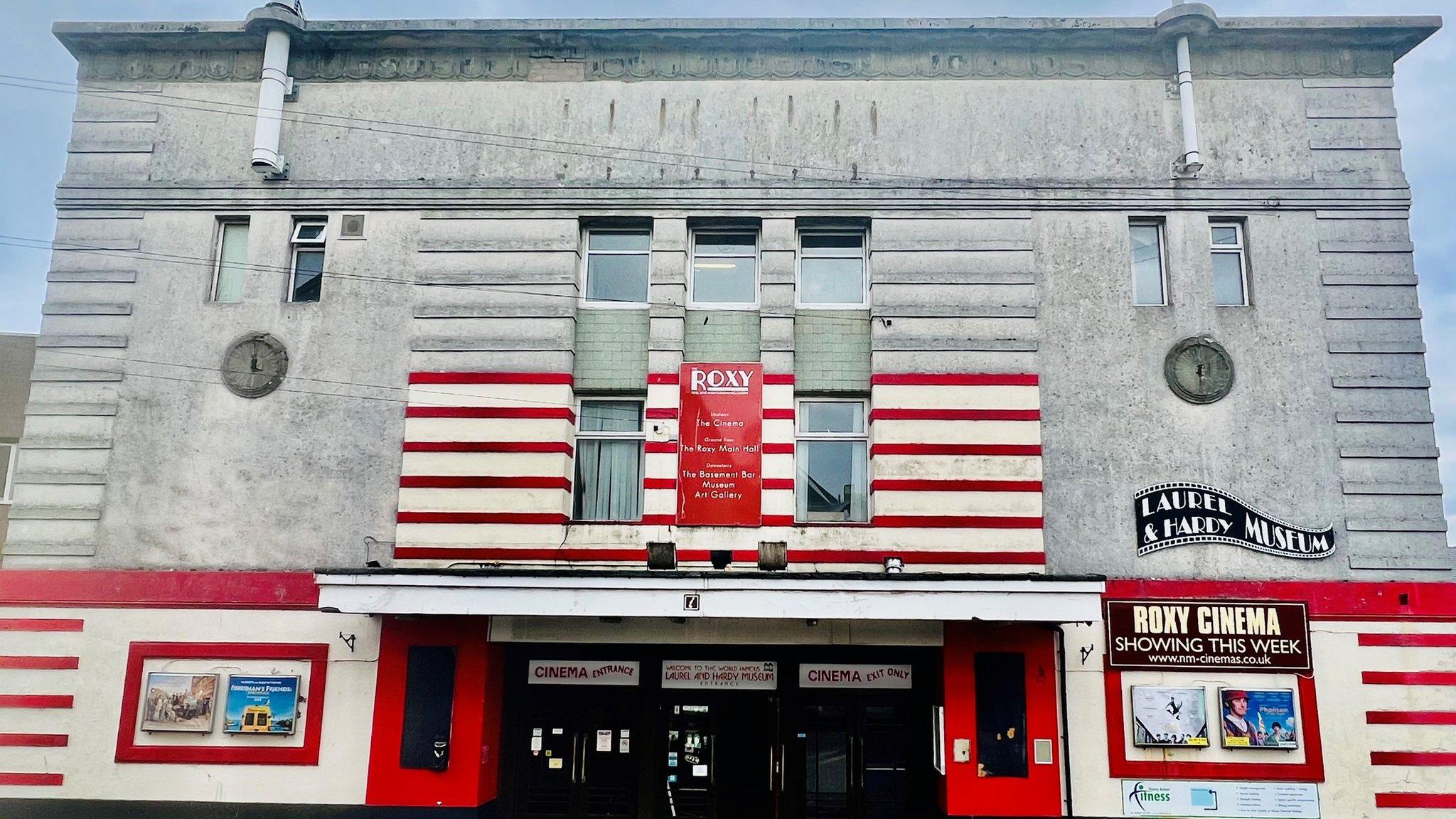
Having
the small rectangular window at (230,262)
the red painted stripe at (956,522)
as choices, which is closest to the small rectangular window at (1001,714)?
the red painted stripe at (956,522)

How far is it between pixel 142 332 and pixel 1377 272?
18.1 meters

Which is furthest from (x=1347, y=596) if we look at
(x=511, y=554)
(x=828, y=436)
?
(x=511, y=554)

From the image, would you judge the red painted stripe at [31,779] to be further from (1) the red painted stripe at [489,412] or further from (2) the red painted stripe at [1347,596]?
(2) the red painted stripe at [1347,596]

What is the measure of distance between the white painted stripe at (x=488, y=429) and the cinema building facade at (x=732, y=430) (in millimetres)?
85

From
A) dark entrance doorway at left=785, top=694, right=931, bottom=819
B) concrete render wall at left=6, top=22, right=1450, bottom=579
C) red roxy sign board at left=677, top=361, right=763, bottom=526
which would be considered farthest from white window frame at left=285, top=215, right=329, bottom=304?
dark entrance doorway at left=785, top=694, right=931, bottom=819

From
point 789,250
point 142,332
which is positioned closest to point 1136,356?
point 789,250

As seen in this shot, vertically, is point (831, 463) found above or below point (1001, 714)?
above

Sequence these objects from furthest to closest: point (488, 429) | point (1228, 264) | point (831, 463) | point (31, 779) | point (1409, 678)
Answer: point (1228, 264) < point (831, 463) < point (488, 429) < point (31, 779) < point (1409, 678)

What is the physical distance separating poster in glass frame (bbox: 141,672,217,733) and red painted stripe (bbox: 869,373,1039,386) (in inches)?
402

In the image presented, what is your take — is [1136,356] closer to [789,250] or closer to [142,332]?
[789,250]

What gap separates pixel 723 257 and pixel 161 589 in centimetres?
935

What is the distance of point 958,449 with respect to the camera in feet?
46.6

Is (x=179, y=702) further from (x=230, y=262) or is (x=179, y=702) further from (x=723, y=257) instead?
(x=723, y=257)

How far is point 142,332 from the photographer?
15.2m
